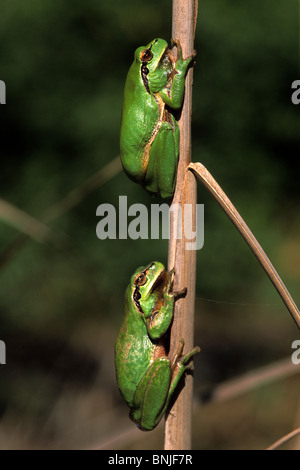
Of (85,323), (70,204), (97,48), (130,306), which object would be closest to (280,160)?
(97,48)

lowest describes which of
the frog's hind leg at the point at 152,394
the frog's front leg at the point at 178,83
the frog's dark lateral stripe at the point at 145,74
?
the frog's hind leg at the point at 152,394

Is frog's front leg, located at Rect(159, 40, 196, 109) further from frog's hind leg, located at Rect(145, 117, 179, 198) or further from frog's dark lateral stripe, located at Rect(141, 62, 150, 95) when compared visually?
frog's dark lateral stripe, located at Rect(141, 62, 150, 95)

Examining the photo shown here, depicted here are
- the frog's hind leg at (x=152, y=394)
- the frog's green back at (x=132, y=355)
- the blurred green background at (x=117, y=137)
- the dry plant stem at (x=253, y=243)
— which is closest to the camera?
the dry plant stem at (x=253, y=243)

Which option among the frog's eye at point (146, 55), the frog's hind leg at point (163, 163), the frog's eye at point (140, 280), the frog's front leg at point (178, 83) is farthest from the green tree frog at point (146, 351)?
the frog's eye at point (146, 55)

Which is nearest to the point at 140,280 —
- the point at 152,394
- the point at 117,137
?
the point at 152,394

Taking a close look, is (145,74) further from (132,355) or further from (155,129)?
(132,355)

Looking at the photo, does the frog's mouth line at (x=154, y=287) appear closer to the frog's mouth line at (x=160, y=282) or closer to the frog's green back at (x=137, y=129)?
the frog's mouth line at (x=160, y=282)

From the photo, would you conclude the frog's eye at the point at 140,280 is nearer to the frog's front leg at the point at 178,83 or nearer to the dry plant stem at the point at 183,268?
the dry plant stem at the point at 183,268

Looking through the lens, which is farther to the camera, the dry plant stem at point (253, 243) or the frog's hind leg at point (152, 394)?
the frog's hind leg at point (152, 394)

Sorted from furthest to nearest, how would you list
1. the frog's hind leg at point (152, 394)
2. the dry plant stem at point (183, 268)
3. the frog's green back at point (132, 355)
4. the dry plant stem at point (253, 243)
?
the frog's green back at point (132, 355), the frog's hind leg at point (152, 394), the dry plant stem at point (183, 268), the dry plant stem at point (253, 243)

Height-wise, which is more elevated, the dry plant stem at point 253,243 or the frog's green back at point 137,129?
the frog's green back at point 137,129
